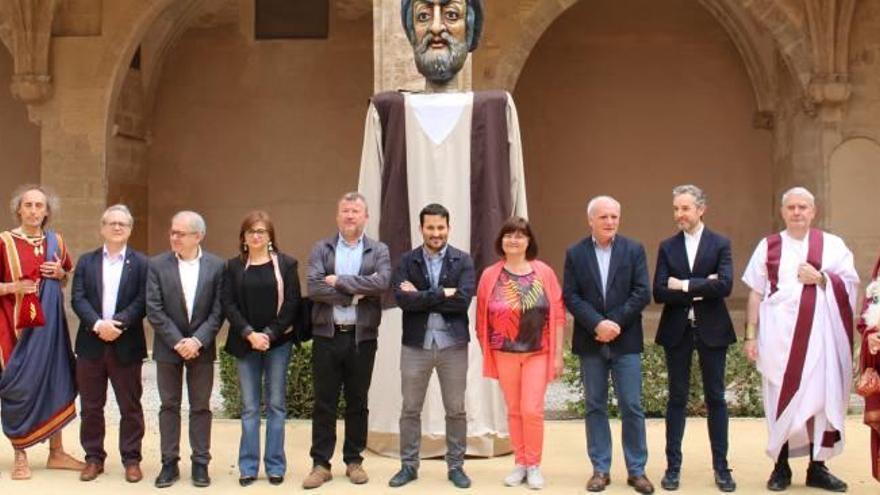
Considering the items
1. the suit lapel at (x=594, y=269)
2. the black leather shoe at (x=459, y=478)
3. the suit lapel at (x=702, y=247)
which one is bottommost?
the black leather shoe at (x=459, y=478)

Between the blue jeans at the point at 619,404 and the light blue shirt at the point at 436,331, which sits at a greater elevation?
the light blue shirt at the point at 436,331

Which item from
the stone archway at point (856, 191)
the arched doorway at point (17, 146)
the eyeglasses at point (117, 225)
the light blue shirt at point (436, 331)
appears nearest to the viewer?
the light blue shirt at point (436, 331)

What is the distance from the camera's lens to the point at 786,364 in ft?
19.6

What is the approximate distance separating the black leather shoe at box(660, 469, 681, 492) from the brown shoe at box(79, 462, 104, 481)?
10.3 feet

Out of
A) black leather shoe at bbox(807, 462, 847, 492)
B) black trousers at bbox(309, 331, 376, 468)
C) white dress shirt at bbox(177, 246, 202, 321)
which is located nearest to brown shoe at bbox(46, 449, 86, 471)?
white dress shirt at bbox(177, 246, 202, 321)

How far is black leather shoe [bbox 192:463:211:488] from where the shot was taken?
5.96 metres

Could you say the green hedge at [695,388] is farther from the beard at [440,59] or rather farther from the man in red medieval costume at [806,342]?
the beard at [440,59]

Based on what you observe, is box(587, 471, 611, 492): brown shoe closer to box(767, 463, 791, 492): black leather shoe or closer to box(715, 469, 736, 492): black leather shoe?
box(715, 469, 736, 492): black leather shoe

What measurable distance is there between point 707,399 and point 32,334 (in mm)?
3797

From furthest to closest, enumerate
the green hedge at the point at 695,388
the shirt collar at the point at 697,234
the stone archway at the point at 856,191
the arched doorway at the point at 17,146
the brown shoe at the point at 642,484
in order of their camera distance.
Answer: the arched doorway at the point at 17,146, the stone archway at the point at 856,191, the green hedge at the point at 695,388, the shirt collar at the point at 697,234, the brown shoe at the point at 642,484

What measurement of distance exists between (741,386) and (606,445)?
132 inches

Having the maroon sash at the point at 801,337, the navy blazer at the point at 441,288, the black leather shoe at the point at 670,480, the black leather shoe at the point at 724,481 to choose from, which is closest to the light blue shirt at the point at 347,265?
the navy blazer at the point at 441,288

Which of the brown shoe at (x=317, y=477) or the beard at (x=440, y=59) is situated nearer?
the brown shoe at (x=317, y=477)

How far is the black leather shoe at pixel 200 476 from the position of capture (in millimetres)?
5965
